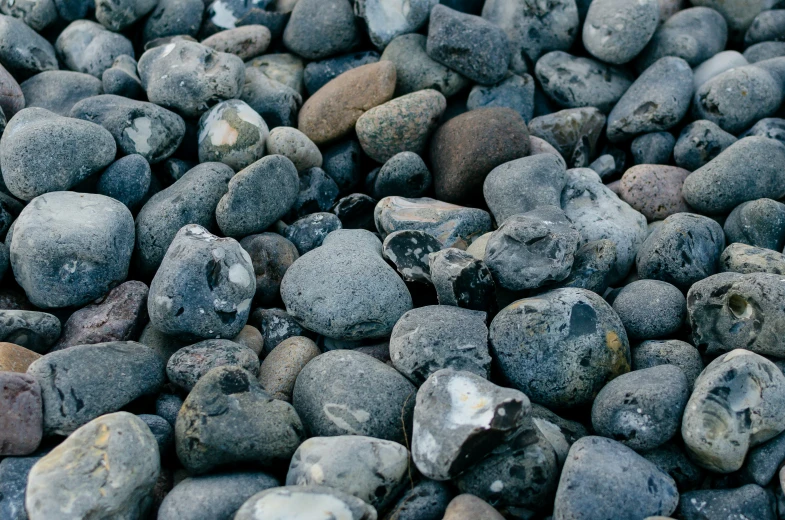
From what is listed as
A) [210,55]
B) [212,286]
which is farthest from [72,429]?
[210,55]

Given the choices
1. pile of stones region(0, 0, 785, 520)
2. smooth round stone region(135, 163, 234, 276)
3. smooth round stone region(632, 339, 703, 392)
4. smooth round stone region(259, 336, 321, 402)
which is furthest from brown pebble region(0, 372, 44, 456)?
smooth round stone region(632, 339, 703, 392)

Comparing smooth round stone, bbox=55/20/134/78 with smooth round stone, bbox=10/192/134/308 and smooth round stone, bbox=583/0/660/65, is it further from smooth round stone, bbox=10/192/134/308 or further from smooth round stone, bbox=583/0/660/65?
smooth round stone, bbox=583/0/660/65

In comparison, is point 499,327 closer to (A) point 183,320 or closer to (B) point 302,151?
(A) point 183,320

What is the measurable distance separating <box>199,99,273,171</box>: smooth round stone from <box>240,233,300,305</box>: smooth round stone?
1.62ft

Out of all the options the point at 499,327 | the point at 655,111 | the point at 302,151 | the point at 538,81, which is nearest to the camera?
the point at 499,327

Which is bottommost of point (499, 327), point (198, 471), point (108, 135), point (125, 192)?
point (198, 471)

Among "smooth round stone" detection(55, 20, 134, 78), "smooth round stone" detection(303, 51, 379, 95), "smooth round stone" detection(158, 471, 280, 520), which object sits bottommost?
"smooth round stone" detection(158, 471, 280, 520)

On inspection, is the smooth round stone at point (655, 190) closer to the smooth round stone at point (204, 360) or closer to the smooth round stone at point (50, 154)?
the smooth round stone at point (204, 360)

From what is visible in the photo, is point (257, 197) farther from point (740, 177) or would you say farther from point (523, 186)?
→ point (740, 177)

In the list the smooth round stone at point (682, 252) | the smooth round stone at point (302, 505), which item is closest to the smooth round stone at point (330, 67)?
the smooth round stone at point (682, 252)

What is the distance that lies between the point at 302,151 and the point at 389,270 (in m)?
0.93

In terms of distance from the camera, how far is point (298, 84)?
161 inches

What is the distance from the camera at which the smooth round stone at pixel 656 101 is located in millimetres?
3695

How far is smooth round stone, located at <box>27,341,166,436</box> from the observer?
2.29 m
